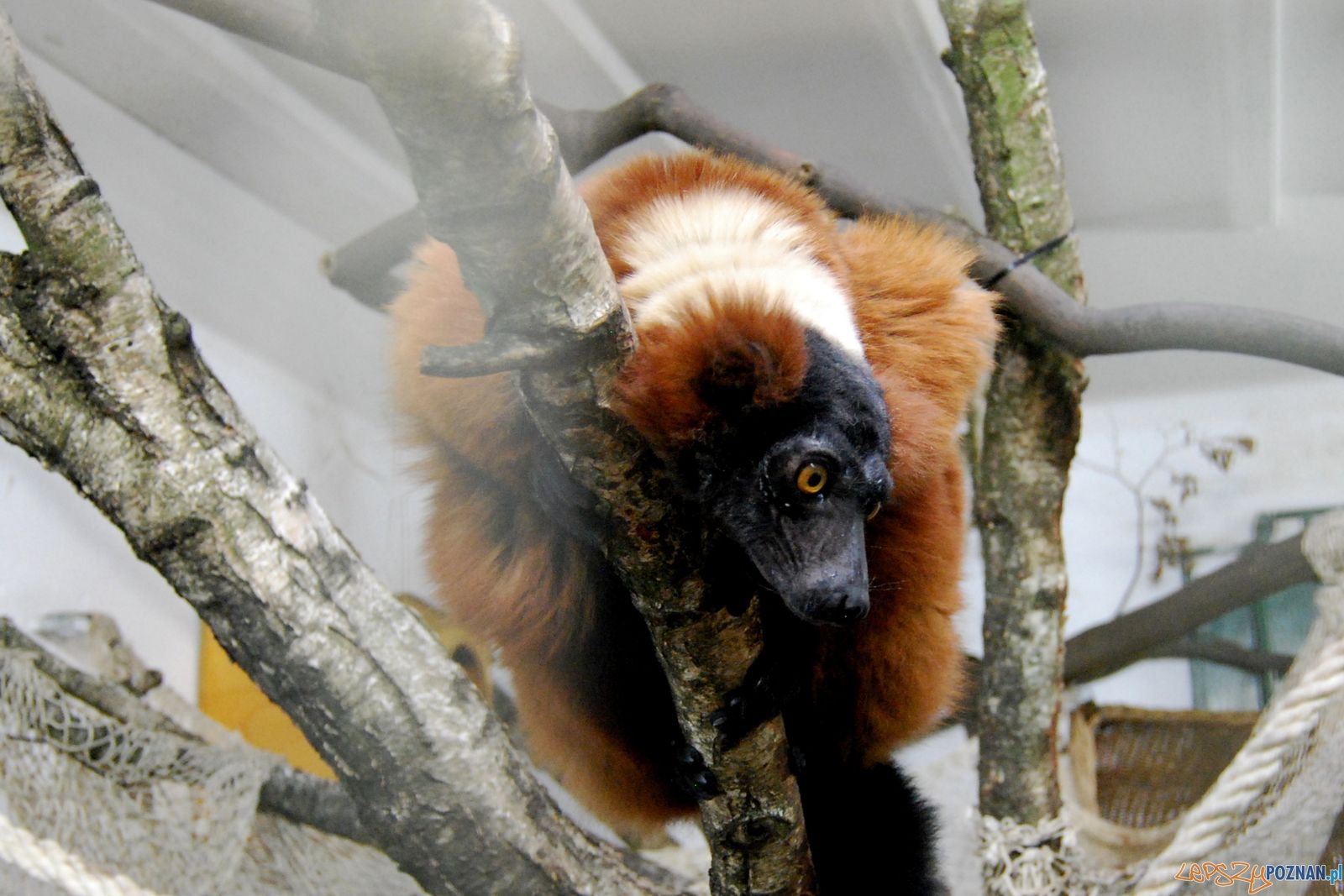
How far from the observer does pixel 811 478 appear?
96 centimetres

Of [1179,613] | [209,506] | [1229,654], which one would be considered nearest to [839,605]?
[209,506]

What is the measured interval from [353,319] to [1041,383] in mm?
1604

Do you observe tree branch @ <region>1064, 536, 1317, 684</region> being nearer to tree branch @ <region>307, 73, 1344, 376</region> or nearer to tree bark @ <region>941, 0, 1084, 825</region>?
tree bark @ <region>941, 0, 1084, 825</region>

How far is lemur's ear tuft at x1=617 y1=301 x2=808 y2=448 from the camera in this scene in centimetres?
90

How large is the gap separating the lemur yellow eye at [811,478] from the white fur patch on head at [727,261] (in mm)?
175

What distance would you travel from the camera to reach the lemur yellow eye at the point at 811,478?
37.4 inches

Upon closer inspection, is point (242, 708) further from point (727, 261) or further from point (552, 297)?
point (552, 297)

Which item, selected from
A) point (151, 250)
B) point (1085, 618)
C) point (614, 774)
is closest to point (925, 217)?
point (614, 774)

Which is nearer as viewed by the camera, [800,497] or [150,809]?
[800,497]

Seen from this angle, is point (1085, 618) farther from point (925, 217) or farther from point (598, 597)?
point (598, 597)

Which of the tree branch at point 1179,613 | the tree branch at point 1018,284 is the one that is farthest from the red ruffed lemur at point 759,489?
the tree branch at point 1179,613

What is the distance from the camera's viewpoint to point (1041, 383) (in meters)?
1.81

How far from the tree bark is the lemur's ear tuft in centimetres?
96

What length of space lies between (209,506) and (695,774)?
25.2 inches
